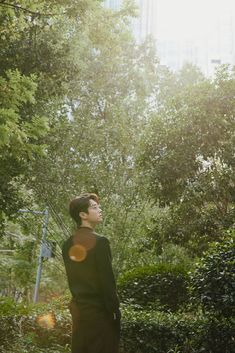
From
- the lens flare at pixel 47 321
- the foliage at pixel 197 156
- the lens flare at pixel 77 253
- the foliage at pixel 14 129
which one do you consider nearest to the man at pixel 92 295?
the lens flare at pixel 77 253

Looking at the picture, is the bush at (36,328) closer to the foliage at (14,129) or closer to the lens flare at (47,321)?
the lens flare at (47,321)

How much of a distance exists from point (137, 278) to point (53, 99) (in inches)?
231

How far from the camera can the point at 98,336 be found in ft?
11.1

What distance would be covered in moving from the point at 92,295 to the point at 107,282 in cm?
18

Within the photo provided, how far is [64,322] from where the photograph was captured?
9039 mm

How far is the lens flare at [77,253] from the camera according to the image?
11.7 ft

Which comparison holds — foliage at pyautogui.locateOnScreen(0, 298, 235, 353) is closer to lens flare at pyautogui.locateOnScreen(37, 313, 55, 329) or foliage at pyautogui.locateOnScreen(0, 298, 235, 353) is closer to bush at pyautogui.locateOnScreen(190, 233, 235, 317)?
lens flare at pyautogui.locateOnScreen(37, 313, 55, 329)

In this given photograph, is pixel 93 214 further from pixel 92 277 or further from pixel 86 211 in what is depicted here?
pixel 92 277

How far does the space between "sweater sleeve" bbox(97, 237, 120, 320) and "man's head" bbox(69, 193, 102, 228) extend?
0.31 meters

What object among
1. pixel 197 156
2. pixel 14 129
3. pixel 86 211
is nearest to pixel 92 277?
pixel 86 211

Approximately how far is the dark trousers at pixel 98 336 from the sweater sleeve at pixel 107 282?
85 millimetres

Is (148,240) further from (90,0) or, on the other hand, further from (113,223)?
(90,0)

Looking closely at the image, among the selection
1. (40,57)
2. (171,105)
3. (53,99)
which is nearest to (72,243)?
(40,57)

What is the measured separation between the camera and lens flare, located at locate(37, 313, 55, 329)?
9.15 meters
